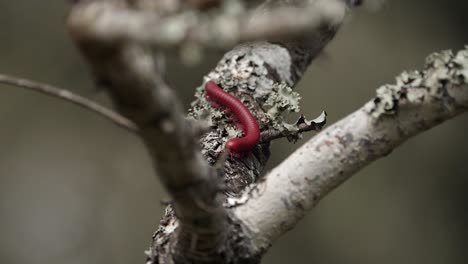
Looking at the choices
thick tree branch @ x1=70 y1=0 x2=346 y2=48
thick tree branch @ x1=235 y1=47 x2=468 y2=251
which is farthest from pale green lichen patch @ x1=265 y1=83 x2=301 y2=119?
thick tree branch @ x1=70 y1=0 x2=346 y2=48

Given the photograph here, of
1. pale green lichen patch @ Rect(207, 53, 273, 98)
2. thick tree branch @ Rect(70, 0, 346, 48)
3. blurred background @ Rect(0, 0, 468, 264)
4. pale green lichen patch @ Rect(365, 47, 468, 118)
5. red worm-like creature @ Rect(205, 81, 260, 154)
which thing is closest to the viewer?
thick tree branch @ Rect(70, 0, 346, 48)

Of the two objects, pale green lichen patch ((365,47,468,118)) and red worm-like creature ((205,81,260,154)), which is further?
red worm-like creature ((205,81,260,154))

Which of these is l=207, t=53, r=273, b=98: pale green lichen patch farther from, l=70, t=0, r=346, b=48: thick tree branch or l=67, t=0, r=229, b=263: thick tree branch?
l=70, t=0, r=346, b=48: thick tree branch

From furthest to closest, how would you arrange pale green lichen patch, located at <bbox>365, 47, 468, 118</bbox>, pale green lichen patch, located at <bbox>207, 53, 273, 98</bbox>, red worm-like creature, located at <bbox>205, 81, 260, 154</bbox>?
pale green lichen patch, located at <bbox>207, 53, 273, 98</bbox>, red worm-like creature, located at <bbox>205, 81, 260, 154</bbox>, pale green lichen patch, located at <bbox>365, 47, 468, 118</bbox>

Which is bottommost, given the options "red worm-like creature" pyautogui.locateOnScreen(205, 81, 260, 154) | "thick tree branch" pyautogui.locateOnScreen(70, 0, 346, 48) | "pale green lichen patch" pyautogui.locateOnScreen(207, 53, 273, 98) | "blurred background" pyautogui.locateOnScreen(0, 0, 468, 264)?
"thick tree branch" pyautogui.locateOnScreen(70, 0, 346, 48)

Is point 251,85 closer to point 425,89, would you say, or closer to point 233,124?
point 233,124

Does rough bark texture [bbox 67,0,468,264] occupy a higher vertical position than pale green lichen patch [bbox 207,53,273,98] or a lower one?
lower

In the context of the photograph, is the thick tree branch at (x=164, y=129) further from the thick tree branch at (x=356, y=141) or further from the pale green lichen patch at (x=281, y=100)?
the pale green lichen patch at (x=281, y=100)
